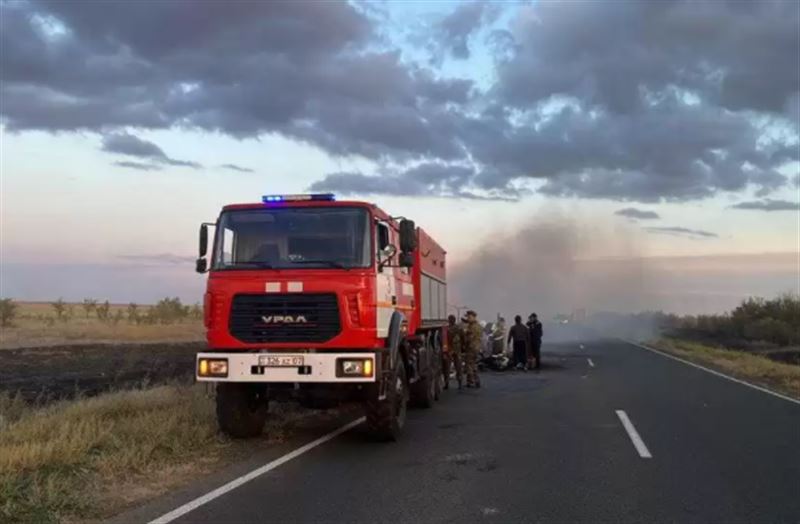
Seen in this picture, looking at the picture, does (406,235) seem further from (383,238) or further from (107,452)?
(107,452)

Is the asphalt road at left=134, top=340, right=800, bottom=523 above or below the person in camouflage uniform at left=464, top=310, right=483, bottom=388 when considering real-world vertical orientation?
below

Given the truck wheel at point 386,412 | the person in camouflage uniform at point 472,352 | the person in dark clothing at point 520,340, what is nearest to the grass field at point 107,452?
the truck wheel at point 386,412

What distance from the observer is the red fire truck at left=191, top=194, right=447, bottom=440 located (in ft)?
31.8

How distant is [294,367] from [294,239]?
67.2 inches

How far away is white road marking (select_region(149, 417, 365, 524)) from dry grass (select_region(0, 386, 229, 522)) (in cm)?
55

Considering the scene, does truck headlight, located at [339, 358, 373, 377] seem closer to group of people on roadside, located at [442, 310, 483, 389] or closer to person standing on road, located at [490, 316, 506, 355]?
group of people on roadside, located at [442, 310, 483, 389]

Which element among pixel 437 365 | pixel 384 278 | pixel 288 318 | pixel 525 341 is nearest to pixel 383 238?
pixel 384 278

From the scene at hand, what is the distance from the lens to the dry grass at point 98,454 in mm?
6910

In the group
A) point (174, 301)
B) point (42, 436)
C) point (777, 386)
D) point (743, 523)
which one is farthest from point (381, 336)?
point (174, 301)

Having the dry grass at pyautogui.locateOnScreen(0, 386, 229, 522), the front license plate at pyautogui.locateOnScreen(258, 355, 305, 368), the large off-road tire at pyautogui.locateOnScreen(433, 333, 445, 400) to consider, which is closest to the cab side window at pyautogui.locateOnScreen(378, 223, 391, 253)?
the front license plate at pyautogui.locateOnScreen(258, 355, 305, 368)

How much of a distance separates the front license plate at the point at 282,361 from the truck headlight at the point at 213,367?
0.47 m

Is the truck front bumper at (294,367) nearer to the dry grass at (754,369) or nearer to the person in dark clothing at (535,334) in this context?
the dry grass at (754,369)

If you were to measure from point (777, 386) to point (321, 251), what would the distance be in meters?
13.5

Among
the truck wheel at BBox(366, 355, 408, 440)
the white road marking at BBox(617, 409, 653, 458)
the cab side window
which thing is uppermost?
the cab side window
